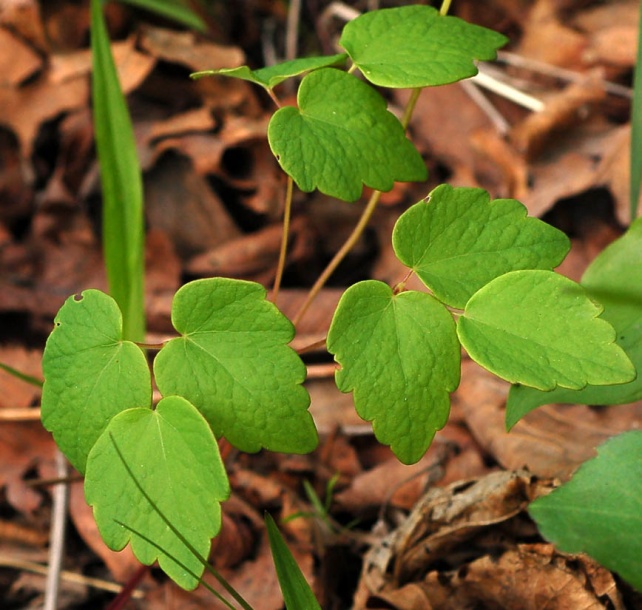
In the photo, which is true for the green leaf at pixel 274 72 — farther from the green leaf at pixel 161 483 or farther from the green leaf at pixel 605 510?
the green leaf at pixel 605 510

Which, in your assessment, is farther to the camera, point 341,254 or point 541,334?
point 341,254

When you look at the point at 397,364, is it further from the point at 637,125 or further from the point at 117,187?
the point at 117,187

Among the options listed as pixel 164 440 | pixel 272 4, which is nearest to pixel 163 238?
pixel 272 4

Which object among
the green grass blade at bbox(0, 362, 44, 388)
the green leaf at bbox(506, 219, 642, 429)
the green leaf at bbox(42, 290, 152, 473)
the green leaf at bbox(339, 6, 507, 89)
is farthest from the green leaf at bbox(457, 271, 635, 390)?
the green grass blade at bbox(0, 362, 44, 388)

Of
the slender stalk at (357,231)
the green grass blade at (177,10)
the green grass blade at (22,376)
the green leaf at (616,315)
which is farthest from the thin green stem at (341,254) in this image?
the green grass blade at (177,10)

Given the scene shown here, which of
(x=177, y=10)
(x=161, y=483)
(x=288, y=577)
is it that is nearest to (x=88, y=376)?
(x=161, y=483)

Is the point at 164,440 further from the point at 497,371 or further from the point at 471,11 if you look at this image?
the point at 471,11

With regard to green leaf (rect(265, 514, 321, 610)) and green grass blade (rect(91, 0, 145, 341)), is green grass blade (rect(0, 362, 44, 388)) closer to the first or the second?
green grass blade (rect(91, 0, 145, 341))
